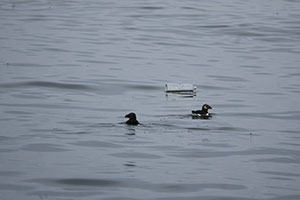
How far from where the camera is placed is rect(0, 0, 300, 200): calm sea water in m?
13.6

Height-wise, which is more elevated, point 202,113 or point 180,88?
point 180,88

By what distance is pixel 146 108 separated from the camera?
71.7 feet

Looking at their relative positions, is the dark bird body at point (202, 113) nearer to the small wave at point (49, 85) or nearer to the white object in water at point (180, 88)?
the white object in water at point (180, 88)

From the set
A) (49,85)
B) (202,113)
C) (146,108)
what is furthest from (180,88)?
(202,113)

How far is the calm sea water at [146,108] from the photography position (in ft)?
44.7

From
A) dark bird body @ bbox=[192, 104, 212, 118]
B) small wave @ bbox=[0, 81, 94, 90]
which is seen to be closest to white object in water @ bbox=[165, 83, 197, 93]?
small wave @ bbox=[0, 81, 94, 90]

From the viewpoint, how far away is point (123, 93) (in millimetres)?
24688

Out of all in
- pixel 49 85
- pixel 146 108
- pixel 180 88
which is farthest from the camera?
pixel 180 88

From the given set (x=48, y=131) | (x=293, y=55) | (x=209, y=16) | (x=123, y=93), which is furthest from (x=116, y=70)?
(x=209, y=16)

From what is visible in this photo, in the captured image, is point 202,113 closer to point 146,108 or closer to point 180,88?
point 146,108

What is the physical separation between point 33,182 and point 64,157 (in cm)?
199

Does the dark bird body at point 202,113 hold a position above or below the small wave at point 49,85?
below

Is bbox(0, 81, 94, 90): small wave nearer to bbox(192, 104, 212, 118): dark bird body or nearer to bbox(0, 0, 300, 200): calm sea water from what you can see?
bbox(0, 0, 300, 200): calm sea water

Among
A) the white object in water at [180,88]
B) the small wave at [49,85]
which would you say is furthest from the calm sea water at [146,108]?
the white object in water at [180,88]
